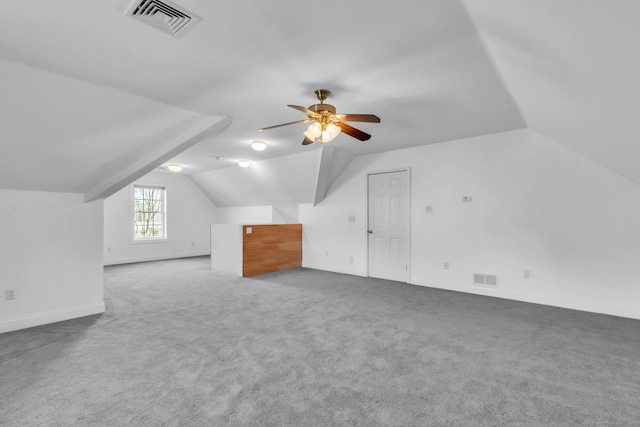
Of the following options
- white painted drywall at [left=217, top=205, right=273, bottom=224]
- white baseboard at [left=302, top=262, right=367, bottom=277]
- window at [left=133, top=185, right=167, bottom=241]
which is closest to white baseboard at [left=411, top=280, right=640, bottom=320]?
white baseboard at [left=302, top=262, right=367, bottom=277]

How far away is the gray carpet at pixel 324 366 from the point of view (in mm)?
1790

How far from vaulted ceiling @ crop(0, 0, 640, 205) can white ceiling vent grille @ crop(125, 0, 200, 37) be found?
0.06 meters

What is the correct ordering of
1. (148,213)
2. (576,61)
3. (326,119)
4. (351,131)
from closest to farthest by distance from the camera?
(576,61) < (326,119) < (351,131) < (148,213)

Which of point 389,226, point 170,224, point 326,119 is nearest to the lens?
point 326,119

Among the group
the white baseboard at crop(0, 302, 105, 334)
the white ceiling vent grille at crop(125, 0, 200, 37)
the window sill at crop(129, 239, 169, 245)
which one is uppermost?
the white ceiling vent grille at crop(125, 0, 200, 37)

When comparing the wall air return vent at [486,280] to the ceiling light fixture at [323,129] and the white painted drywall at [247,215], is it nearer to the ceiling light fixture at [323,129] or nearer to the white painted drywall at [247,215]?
the ceiling light fixture at [323,129]

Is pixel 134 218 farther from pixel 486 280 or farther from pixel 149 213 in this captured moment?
pixel 486 280

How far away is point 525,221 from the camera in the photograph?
13.7 ft

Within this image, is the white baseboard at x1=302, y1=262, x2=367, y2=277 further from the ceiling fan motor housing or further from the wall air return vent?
the ceiling fan motor housing

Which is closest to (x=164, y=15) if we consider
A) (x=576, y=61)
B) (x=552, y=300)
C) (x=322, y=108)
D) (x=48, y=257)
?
(x=322, y=108)

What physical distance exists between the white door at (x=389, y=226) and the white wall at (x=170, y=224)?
5687 mm

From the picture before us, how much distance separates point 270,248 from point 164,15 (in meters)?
4.97

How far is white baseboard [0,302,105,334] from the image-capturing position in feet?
10.2

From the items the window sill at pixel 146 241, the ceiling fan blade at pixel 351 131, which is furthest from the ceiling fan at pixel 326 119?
the window sill at pixel 146 241
